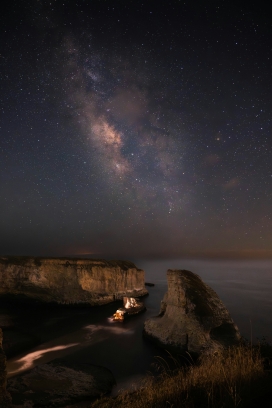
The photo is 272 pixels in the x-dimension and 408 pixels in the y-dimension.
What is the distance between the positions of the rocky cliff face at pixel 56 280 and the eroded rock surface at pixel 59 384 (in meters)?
24.6

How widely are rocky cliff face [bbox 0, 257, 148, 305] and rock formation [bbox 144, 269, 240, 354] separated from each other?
21113 millimetres

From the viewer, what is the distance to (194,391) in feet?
20.1

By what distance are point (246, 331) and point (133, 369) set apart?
15994mm

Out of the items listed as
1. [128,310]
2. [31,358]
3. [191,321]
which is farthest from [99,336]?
[191,321]

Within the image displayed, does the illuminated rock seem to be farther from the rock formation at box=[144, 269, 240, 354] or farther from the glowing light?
the glowing light

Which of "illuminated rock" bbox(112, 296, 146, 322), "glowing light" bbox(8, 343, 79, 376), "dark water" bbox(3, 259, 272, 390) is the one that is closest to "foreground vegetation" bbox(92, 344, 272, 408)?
"dark water" bbox(3, 259, 272, 390)

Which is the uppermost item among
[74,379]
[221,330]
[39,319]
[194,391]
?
[194,391]

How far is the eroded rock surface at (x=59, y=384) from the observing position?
40.3 ft

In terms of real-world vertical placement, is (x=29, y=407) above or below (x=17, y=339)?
above

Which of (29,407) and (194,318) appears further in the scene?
(194,318)

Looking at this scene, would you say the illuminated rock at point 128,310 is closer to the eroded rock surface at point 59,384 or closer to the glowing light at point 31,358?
the glowing light at point 31,358

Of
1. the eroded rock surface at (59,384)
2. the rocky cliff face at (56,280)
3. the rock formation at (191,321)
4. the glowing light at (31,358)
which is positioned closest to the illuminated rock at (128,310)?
→ the rocky cliff face at (56,280)

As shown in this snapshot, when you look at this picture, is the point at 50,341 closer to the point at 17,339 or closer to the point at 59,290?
the point at 17,339

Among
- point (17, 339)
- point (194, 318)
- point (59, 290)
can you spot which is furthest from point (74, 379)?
point (59, 290)
